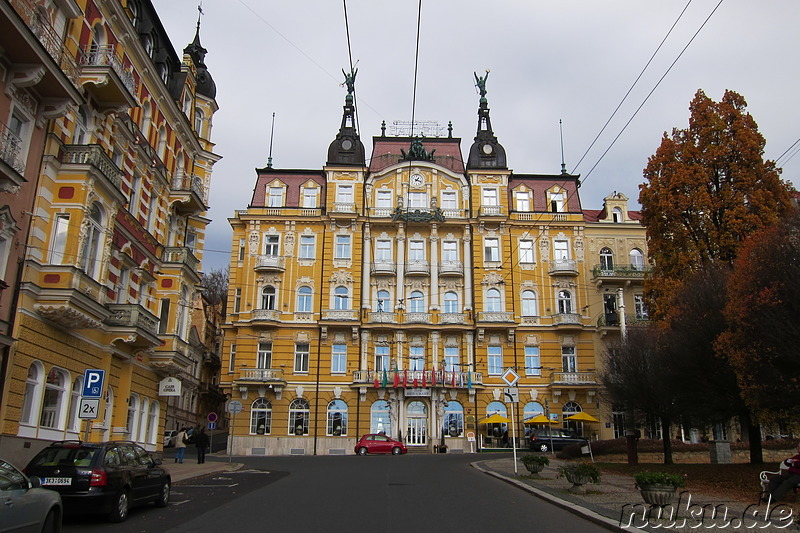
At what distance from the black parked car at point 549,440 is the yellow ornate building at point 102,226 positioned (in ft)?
72.6

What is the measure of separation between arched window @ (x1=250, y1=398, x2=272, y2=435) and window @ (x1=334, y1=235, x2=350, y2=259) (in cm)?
1150

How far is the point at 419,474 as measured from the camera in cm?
2336

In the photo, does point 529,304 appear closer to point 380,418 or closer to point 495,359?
point 495,359

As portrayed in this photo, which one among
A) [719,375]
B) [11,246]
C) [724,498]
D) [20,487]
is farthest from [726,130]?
[20,487]

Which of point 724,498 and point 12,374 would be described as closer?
point 724,498

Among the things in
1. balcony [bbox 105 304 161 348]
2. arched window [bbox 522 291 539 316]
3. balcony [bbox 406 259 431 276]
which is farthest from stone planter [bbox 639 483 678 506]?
arched window [bbox 522 291 539 316]

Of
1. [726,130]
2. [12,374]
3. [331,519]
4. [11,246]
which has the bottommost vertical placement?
[331,519]

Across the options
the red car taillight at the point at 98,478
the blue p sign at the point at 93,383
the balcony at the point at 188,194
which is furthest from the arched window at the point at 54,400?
the balcony at the point at 188,194

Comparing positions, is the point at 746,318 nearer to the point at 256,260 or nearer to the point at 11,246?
the point at 11,246

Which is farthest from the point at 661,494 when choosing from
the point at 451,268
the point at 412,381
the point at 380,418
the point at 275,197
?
the point at 275,197

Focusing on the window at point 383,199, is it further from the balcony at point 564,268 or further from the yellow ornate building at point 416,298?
the balcony at point 564,268

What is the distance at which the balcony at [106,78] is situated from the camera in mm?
20844

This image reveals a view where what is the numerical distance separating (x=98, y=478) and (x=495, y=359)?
37.7 meters

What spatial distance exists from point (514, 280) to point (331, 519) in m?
38.3
